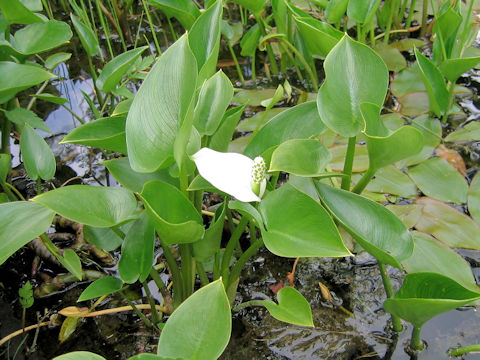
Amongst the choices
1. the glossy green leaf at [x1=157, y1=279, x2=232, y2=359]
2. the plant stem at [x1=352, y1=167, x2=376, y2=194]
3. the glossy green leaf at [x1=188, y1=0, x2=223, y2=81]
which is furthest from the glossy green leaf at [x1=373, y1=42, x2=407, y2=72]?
the glossy green leaf at [x1=157, y1=279, x2=232, y2=359]

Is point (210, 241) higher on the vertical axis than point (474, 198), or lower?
higher

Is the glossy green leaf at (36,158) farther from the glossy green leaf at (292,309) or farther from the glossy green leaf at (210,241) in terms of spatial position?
the glossy green leaf at (292,309)

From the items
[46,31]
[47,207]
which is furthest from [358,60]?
[46,31]

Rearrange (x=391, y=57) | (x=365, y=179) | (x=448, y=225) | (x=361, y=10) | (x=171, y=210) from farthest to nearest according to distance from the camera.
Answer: (x=391, y=57), (x=361, y=10), (x=448, y=225), (x=365, y=179), (x=171, y=210)

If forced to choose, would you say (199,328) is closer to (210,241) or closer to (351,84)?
(210,241)

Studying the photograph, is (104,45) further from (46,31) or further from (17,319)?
(17,319)

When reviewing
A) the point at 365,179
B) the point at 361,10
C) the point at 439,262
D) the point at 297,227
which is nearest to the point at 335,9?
the point at 361,10
